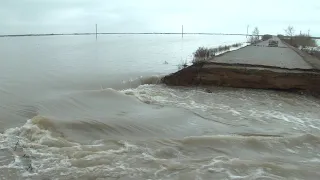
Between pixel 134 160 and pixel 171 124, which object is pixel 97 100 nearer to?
pixel 171 124

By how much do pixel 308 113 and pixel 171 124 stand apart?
5.89 metres

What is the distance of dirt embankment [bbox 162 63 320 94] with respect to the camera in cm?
1764

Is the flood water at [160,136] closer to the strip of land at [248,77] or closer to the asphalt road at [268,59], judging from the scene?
the strip of land at [248,77]

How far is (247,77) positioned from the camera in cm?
1872

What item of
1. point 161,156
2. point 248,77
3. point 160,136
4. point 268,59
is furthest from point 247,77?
point 161,156

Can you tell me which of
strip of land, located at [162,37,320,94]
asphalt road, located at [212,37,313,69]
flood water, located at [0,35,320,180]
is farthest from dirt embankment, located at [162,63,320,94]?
asphalt road, located at [212,37,313,69]

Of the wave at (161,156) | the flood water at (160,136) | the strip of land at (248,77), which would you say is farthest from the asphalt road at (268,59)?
the wave at (161,156)

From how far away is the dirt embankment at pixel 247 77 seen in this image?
17641mm

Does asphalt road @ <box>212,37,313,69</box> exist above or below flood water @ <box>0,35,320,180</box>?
above

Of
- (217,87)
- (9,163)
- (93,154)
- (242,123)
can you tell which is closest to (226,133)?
(242,123)

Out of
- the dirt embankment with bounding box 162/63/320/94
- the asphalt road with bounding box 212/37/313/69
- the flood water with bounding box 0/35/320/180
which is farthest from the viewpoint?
the asphalt road with bounding box 212/37/313/69

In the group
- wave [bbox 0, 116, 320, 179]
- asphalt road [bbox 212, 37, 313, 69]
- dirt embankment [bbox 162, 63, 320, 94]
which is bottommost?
wave [bbox 0, 116, 320, 179]

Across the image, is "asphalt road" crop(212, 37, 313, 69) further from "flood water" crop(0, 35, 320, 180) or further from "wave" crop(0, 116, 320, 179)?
"wave" crop(0, 116, 320, 179)

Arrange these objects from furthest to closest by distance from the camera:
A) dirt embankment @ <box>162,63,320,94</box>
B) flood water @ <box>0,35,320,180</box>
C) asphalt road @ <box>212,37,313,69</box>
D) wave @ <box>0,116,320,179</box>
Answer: asphalt road @ <box>212,37,313,69</box>, dirt embankment @ <box>162,63,320,94</box>, flood water @ <box>0,35,320,180</box>, wave @ <box>0,116,320,179</box>
